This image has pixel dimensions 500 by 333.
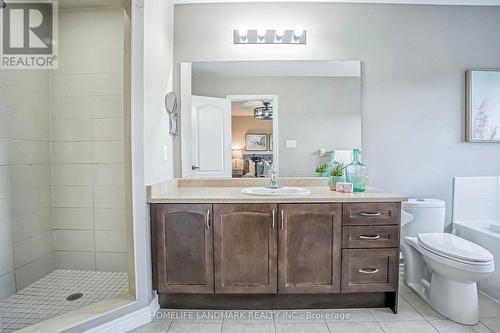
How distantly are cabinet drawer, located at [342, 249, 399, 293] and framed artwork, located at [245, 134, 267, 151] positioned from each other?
3.39ft

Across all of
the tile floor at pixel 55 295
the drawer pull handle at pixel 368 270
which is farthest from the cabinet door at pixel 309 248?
the tile floor at pixel 55 295

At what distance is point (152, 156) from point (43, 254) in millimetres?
1362

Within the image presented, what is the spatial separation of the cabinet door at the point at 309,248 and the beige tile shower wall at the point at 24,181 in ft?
6.35

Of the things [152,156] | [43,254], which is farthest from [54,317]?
[152,156]

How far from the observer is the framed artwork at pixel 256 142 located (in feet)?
7.33

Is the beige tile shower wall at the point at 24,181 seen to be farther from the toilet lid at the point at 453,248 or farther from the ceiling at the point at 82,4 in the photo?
the toilet lid at the point at 453,248

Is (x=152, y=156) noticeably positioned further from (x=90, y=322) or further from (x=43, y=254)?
(x=43, y=254)

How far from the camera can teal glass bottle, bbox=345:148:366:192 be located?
1992 millimetres

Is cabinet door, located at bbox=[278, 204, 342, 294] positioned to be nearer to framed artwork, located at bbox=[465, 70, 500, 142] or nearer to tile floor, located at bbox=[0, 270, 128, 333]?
tile floor, located at bbox=[0, 270, 128, 333]

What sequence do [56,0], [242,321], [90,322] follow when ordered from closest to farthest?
[90,322] → [242,321] → [56,0]

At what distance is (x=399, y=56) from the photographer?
89.0 inches

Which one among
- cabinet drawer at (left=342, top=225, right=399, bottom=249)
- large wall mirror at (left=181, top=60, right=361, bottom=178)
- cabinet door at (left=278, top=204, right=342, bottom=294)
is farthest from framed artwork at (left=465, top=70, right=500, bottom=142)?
cabinet door at (left=278, top=204, right=342, bottom=294)

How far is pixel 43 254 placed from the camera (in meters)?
2.18

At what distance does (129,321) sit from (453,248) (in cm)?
211
